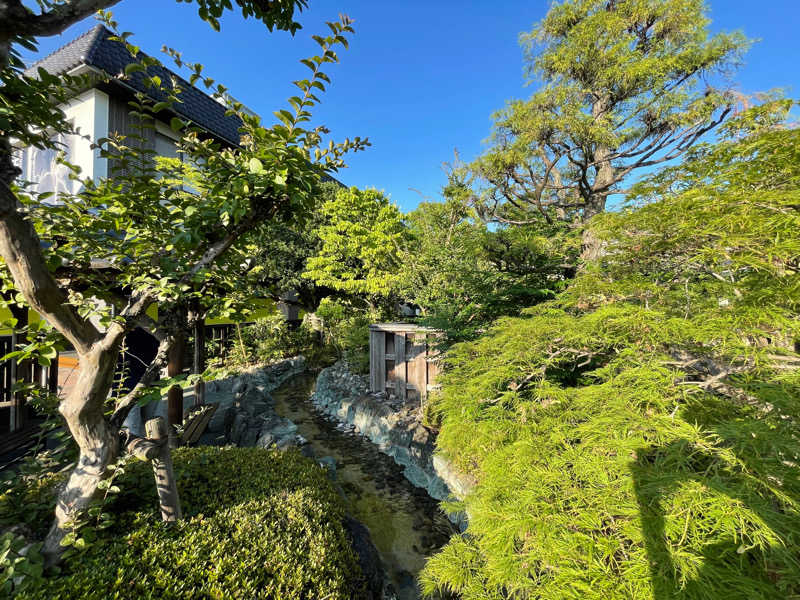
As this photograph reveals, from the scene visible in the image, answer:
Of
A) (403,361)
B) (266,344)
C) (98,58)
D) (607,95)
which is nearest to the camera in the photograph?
(607,95)

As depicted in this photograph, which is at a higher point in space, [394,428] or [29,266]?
[29,266]

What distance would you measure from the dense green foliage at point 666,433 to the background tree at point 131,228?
6.94 ft

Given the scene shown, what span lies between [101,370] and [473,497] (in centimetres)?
253

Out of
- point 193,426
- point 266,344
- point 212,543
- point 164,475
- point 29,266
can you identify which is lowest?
point 193,426

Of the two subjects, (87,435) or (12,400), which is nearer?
(87,435)

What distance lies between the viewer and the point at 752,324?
1537 millimetres

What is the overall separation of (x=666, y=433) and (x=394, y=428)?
219 inches

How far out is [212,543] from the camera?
2.04 metres

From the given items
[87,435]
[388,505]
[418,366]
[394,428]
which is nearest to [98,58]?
[87,435]

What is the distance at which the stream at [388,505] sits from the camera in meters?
3.55

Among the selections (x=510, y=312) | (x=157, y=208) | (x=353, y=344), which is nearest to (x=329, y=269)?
(x=353, y=344)

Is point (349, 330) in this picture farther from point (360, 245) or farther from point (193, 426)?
point (193, 426)

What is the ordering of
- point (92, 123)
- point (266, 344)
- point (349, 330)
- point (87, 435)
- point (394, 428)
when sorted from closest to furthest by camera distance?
1. point (87, 435)
2. point (394, 428)
3. point (92, 123)
4. point (349, 330)
5. point (266, 344)

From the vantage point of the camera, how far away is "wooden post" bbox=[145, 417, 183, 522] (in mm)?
2051
